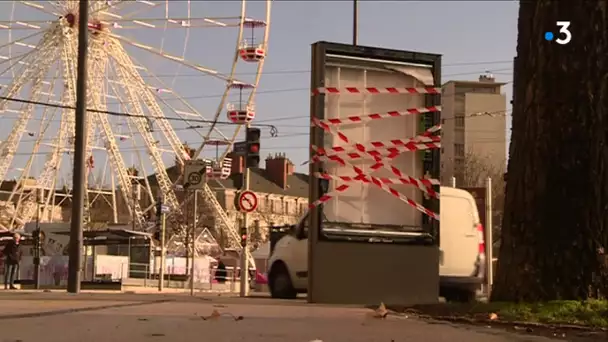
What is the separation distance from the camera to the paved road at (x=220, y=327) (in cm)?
709

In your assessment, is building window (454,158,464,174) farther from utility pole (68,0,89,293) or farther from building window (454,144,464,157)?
utility pole (68,0,89,293)

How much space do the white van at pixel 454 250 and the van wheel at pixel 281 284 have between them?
11 centimetres

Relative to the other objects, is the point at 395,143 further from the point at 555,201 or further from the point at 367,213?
the point at 555,201

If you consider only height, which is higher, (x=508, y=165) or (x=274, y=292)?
(x=508, y=165)

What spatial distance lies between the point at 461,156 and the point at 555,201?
50.4 metres

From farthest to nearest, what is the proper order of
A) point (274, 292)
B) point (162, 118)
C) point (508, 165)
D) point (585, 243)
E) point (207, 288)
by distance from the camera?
point (162, 118) < point (207, 288) < point (274, 292) < point (508, 165) < point (585, 243)

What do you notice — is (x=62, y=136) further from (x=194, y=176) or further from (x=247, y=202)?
(x=247, y=202)

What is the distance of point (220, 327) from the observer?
7895 mm

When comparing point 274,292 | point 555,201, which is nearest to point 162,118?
point 274,292

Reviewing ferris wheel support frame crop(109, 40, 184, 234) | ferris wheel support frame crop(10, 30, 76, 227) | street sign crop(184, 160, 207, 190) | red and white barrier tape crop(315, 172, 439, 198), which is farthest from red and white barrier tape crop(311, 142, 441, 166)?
ferris wheel support frame crop(109, 40, 184, 234)

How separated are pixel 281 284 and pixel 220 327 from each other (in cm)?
775

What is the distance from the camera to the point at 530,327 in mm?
8234

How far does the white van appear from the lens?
14625mm

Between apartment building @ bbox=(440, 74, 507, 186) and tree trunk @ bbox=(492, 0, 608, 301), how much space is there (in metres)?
47.3
